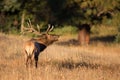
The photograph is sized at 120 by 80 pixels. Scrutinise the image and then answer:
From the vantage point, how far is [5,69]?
396 inches

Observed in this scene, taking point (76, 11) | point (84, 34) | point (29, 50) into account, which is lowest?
point (84, 34)

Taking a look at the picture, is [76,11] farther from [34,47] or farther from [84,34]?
[34,47]

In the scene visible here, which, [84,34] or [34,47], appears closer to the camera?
[34,47]

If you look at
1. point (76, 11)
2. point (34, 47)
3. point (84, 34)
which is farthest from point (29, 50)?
point (84, 34)

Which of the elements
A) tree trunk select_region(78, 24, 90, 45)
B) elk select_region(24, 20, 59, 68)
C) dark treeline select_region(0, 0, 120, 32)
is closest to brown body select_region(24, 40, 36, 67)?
elk select_region(24, 20, 59, 68)

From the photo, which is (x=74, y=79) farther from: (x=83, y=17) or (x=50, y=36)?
(x=83, y=17)

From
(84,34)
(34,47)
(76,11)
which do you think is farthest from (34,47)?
(84,34)

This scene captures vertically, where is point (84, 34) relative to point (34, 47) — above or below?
below

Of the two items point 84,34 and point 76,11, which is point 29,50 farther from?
point 84,34

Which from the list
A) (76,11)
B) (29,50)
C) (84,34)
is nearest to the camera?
(29,50)

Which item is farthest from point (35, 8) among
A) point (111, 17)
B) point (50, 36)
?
point (50, 36)

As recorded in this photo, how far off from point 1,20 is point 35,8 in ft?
19.0

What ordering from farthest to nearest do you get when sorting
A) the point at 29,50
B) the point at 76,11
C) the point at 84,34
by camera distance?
1. the point at 84,34
2. the point at 76,11
3. the point at 29,50

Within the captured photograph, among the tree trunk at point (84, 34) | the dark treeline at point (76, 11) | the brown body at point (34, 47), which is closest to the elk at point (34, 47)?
the brown body at point (34, 47)
